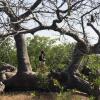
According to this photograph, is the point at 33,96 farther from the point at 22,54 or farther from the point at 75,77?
the point at 22,54

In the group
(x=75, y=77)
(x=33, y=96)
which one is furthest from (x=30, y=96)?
(x=75, y=77)

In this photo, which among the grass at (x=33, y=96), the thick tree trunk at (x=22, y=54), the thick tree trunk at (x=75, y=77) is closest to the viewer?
the grass at (x=33, y=96)

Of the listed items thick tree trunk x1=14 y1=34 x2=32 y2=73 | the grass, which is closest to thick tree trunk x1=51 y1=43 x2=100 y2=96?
the grass

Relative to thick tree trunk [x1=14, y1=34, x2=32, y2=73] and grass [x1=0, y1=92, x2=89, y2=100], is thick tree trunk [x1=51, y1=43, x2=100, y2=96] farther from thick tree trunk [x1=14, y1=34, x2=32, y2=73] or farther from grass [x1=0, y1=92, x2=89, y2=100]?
thick tree trunk [x1=14, y1=34, x2=32, y2=73]

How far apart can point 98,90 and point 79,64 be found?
5.04 feet

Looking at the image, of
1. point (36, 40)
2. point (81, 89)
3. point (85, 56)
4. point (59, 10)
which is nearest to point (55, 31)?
point (59, 10)

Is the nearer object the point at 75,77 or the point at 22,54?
the point at 75,77

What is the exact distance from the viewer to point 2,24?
12.7 metres

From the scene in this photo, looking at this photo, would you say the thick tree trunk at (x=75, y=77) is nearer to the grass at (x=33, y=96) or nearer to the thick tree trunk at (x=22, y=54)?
the grass at (x=33, y=96)

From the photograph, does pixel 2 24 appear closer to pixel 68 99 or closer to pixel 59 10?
pixel 59 10

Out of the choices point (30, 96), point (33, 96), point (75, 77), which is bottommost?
point (30, 96)

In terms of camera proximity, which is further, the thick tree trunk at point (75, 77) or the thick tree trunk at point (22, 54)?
the thick tree trunk at point (22, 54)

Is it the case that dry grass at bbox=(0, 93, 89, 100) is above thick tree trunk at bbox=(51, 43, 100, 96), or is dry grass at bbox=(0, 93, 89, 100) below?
below

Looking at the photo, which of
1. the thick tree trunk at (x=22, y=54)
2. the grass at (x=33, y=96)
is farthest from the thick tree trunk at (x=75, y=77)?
the thick tree trunk at (x=22, y=54)
